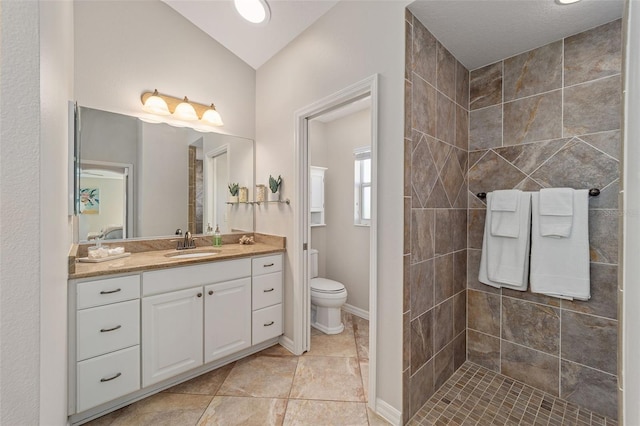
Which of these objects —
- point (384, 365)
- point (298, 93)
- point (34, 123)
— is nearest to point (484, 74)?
point (298, 93)

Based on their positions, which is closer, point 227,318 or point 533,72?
point 533,72

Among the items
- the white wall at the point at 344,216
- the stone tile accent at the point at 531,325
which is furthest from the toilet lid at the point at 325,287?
the stone tile accent at the point at 531,325

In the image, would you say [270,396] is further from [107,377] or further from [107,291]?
[107,291]

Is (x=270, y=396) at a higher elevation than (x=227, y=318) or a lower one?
lower

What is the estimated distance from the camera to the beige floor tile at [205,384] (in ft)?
5.99

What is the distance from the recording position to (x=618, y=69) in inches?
62.4

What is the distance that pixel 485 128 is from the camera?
2113 mm

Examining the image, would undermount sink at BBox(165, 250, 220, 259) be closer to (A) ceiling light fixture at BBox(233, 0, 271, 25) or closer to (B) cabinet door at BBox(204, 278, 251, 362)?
(B) cabinet door at BBox(204, 278, 251, 362)

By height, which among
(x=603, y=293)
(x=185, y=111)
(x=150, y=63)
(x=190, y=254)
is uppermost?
(x=150, y=63)

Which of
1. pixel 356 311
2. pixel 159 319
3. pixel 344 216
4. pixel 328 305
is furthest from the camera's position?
pixel 344 216

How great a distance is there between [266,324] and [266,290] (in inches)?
11.6

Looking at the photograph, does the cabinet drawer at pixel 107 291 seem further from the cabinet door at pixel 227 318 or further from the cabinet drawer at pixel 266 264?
the cabinet drawer at pixel 266 264

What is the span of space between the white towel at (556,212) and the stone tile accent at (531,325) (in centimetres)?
54

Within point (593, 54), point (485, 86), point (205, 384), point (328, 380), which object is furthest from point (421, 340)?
point (593, 54)
